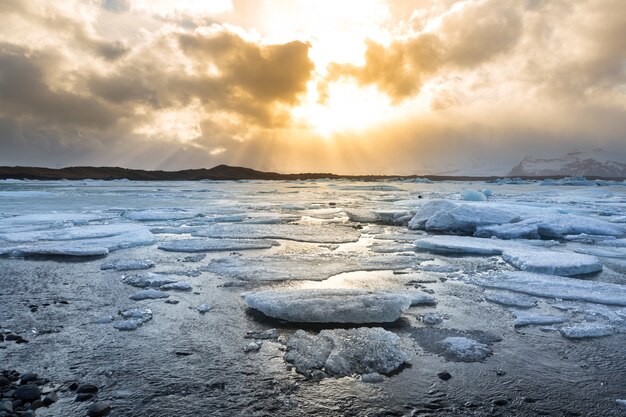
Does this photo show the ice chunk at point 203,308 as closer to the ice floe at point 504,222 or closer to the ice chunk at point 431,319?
the ice chunk at point 431,319

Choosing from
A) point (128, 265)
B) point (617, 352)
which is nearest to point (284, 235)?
point (128, 265)

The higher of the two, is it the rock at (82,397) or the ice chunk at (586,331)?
the rock at (82,397)

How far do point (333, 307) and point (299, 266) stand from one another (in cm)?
224

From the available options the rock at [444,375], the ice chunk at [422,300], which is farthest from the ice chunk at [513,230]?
the rock at [444,375]

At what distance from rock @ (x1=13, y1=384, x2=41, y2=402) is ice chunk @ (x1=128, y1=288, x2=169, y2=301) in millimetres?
1916

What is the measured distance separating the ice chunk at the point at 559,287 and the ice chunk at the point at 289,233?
373 cm

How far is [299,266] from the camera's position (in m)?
5.86

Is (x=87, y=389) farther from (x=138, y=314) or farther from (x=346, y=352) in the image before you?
(x=346, y=352)

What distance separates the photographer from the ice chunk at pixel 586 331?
335 cm

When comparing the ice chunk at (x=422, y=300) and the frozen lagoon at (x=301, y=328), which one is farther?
the ice chunk at (x=422, y=300)

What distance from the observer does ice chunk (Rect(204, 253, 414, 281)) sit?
5293mm

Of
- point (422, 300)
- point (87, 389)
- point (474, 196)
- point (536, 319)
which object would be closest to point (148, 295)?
point (87, 389)

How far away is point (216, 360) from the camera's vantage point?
286 centimetres

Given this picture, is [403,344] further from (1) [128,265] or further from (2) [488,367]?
(1) [128,265]
